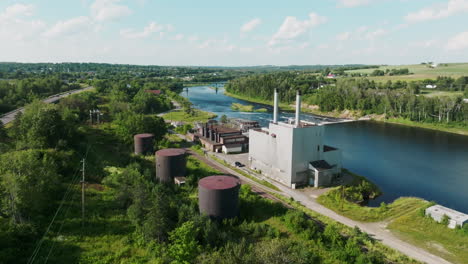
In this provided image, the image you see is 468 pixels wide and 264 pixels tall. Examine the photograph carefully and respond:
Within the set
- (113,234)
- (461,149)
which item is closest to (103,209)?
(113,234)

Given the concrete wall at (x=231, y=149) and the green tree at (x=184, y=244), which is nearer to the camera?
the green tree at (x=184, y=244)

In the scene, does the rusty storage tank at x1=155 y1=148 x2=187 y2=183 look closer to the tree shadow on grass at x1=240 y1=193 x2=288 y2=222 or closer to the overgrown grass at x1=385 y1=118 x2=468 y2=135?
the tree shadow on grass at x1=240 y1=193 x2=288 y2=222

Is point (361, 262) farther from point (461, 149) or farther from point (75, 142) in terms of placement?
point (461, 149)

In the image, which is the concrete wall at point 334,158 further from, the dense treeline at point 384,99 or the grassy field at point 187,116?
the grassy field at point 187,116

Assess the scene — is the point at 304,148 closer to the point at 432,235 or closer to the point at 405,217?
the point at 405,217

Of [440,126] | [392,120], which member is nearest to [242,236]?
[440,126]

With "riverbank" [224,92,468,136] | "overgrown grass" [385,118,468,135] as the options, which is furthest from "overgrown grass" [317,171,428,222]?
"riverbank" [224,92,468,136]

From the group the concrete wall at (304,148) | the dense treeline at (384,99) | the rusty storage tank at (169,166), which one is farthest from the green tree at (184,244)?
the dense treeline at (384,99)
